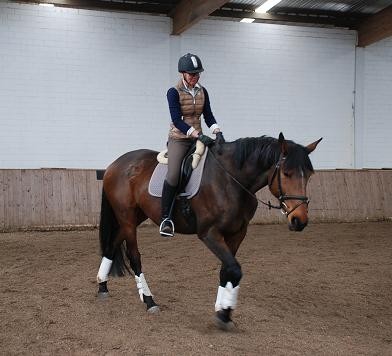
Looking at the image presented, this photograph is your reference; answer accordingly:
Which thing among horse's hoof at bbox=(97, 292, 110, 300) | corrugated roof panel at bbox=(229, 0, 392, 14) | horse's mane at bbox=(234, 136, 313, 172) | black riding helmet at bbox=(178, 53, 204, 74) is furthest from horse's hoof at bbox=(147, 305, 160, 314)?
corrugated roof panel at bbox=(229, 0, 392, 14)

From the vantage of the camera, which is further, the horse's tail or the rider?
the horse's tail

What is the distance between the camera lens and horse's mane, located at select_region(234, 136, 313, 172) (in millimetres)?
4210

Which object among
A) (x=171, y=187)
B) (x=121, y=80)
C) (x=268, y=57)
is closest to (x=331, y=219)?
(x=268, y=57)

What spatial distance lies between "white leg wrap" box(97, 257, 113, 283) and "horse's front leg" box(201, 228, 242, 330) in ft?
5.43

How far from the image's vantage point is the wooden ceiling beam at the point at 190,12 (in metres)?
11.2

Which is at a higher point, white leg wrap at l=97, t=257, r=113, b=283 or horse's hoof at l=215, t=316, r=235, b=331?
white leg wrap at l=97, t=257, r=113, b=283

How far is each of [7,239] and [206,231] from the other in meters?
6.45

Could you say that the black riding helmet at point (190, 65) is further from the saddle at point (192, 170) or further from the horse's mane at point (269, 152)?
the horse's mane at point (269, 152)

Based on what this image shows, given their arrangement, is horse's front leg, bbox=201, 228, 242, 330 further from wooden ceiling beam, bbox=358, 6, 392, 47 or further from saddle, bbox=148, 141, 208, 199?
wooden ceiling beam, bbox=358, 6, 392, 47

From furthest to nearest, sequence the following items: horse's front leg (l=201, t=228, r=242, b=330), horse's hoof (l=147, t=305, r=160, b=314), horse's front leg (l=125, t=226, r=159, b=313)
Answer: horse's front leg (l=125, t=226, r=159, b=313) < horse's hoof (l=147, t=305, r=160, b=314) < horse's front leg (l=201, t=228, r=242, b=330)

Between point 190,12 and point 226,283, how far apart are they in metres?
8.76

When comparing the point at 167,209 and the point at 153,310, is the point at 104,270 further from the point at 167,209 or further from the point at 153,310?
the point at 167,209

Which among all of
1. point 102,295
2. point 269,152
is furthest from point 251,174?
point 102,295

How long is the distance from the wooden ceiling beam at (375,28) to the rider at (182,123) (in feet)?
33.3
